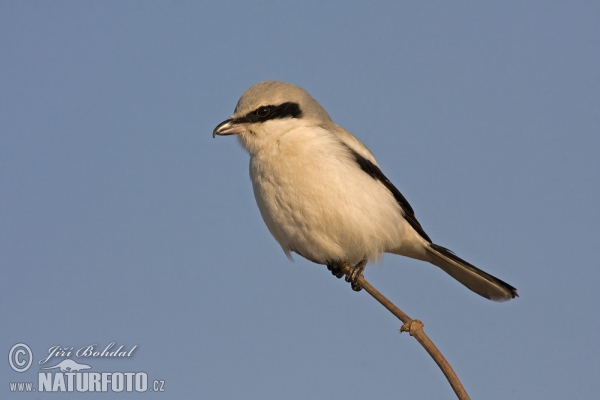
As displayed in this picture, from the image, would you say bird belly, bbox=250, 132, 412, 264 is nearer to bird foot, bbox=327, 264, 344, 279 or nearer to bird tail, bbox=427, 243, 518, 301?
bird foot, bbox=327, 264, 344, 279

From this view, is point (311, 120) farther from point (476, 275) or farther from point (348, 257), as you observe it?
point (476, 275)

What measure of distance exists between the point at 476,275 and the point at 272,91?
2.06 m

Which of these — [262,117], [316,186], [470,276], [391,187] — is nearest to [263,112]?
[262,117]

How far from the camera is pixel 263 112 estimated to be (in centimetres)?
509

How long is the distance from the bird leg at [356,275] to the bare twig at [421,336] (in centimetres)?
105

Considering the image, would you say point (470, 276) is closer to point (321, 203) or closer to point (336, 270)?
point (336, 270)

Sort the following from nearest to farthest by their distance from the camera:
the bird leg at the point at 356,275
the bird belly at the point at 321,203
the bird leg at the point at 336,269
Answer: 1. the bird belly at the point at 321,203
2. the bird leg at the point at 356,275
3. the bird leg at the point at 336,269

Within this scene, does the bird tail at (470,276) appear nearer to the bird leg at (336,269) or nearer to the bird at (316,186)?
the bird at (316,186)

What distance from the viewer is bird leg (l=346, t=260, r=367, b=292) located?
5.03m

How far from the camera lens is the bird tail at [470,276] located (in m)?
5.39

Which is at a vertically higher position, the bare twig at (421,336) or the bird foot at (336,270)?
the bird foot at (336,270)

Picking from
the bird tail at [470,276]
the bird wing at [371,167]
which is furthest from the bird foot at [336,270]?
the bird tail at [470,276]

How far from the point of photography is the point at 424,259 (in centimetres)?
591

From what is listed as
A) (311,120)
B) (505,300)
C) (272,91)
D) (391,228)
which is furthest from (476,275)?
(272,91)
